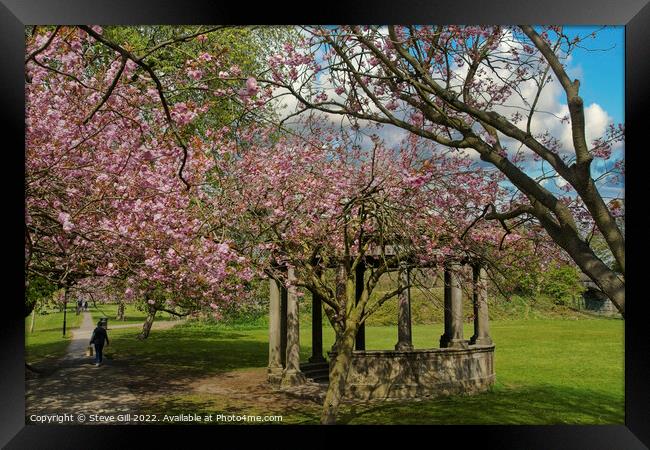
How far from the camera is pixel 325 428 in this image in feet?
20.7

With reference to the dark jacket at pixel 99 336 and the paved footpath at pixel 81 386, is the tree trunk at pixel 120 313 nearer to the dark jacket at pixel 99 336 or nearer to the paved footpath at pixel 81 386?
the paved footpath at pixel 81 386

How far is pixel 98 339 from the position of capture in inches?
380

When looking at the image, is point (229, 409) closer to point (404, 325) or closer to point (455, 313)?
point (404, 325)

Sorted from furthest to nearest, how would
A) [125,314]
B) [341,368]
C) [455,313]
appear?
[455,313]
[125,314]
[341,368]

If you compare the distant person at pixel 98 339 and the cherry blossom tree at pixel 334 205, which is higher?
the cherry blossom tree at pixel 334 205

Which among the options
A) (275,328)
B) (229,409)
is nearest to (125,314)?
(229,409)

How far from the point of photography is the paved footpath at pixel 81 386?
8.43 meters

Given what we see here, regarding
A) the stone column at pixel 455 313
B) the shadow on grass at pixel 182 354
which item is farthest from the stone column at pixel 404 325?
the shadow on grass at pixel 182 354

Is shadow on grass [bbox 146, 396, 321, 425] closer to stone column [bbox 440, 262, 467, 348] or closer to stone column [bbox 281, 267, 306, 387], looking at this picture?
stone column [bbox 281, 267, 306, 387]

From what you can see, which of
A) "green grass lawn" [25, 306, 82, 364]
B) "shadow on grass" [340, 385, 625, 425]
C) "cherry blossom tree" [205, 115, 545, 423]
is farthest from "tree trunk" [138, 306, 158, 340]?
"shadow on grass" [340, 385, 625, 425]

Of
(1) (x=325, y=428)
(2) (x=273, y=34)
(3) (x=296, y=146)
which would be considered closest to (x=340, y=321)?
(1) (x=325, y=428)
